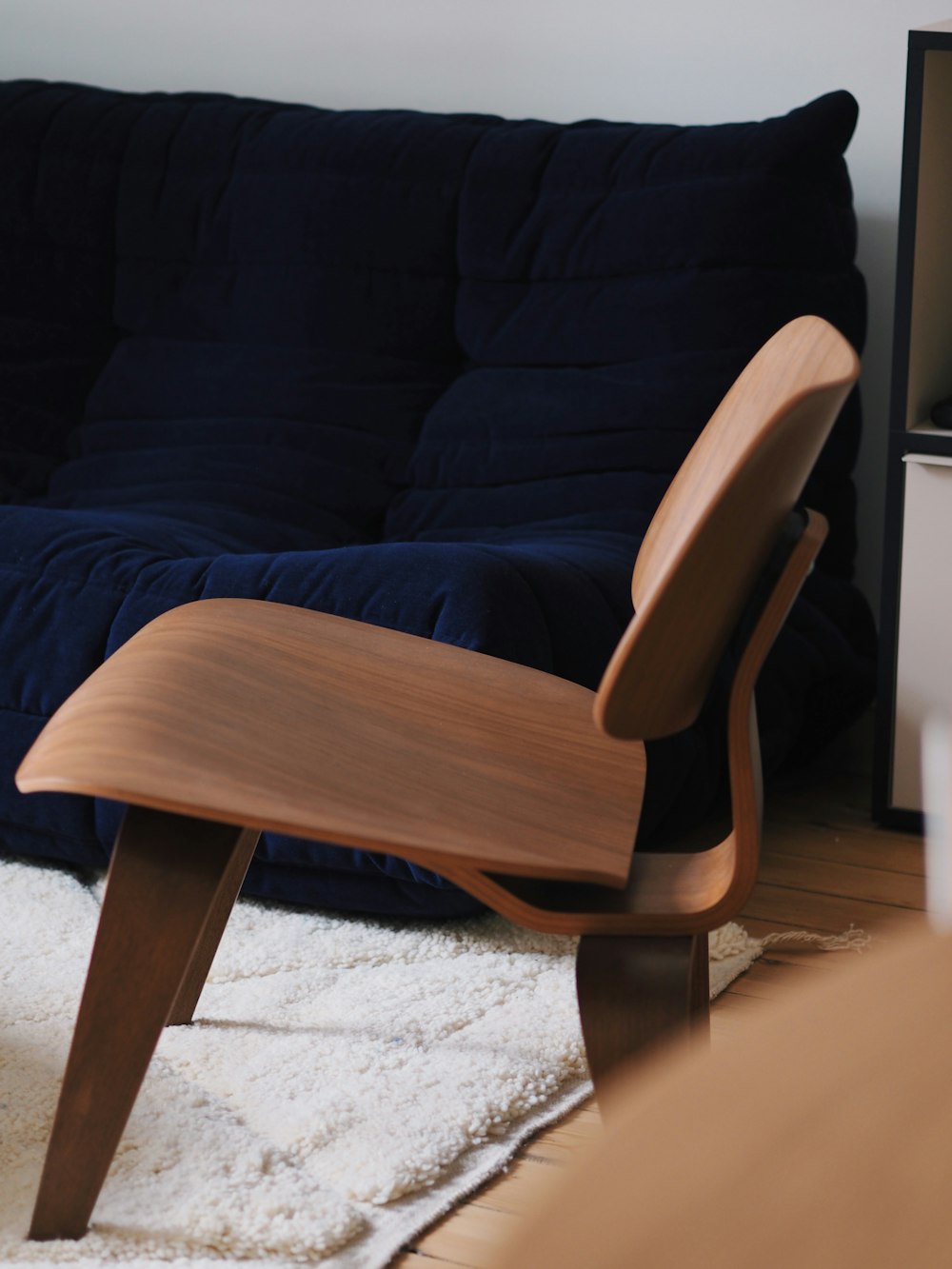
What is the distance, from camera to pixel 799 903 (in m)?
1.59

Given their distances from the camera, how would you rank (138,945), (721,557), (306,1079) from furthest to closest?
(306,1079) < (138,945) < (721,557)

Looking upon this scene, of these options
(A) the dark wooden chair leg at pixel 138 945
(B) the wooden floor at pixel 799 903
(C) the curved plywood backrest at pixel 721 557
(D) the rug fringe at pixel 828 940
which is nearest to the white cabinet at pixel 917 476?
(B) the wooden floor at pixel 799 903

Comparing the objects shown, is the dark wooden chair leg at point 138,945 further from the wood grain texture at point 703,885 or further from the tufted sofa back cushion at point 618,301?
the tufted sofa back cushion at point 618,301

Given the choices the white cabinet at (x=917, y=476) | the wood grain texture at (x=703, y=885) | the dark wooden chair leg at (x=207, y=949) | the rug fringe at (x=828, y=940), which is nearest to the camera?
the wood grain texture at (x=703, y=885)

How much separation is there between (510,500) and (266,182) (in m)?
0.65

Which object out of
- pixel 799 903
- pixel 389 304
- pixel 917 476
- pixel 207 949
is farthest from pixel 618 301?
pixel 207 949

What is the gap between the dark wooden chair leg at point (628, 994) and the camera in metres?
0.85

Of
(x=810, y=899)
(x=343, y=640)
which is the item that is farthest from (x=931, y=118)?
(x=343, y=640)

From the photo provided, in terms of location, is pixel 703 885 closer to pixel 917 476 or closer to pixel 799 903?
pixel 799 903

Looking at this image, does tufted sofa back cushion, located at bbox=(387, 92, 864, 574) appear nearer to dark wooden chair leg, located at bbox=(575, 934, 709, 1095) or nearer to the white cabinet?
the white cabinet

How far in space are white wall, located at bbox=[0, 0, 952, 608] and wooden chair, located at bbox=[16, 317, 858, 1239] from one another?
1.23m

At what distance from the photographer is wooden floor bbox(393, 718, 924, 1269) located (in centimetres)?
100

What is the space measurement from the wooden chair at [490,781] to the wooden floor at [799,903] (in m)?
0.21

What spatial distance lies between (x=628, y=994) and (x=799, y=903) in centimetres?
79
